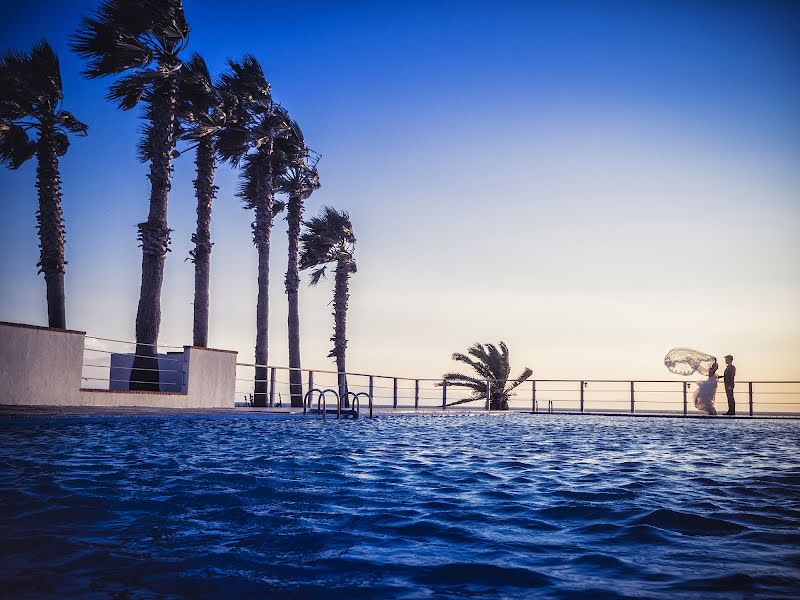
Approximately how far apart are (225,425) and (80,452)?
6230 millimetres

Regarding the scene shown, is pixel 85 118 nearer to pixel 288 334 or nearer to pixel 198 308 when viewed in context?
pixel 198 308

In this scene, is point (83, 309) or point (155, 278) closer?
point (155, 278)

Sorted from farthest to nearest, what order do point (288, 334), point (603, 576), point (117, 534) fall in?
point (288, 334)
point (117, 534)
point (603, 576)

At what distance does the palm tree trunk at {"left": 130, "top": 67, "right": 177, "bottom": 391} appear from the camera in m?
17.2

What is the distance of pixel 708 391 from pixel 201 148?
759 inches

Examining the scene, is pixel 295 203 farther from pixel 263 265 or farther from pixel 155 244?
pixel 155 244

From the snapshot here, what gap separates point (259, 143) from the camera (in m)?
23.1

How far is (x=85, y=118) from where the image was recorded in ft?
66.5

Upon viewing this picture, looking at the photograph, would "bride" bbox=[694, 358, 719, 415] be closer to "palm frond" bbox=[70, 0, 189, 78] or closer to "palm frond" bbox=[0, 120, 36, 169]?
"palm frond" bbox=[70, 0, 189, 78]

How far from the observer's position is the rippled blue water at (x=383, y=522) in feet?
10.7

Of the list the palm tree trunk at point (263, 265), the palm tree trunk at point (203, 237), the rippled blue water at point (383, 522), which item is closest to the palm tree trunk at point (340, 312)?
the palm tree trunk at point (263, 265)

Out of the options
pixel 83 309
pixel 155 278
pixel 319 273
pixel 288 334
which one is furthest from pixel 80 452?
pixel 319 273

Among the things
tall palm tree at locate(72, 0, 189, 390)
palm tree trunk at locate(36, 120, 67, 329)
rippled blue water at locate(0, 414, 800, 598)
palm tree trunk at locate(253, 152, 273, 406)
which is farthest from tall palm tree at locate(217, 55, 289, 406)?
rippled blue water at locate(0, 414, 800, 598)

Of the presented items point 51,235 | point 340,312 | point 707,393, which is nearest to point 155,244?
point 51,235
